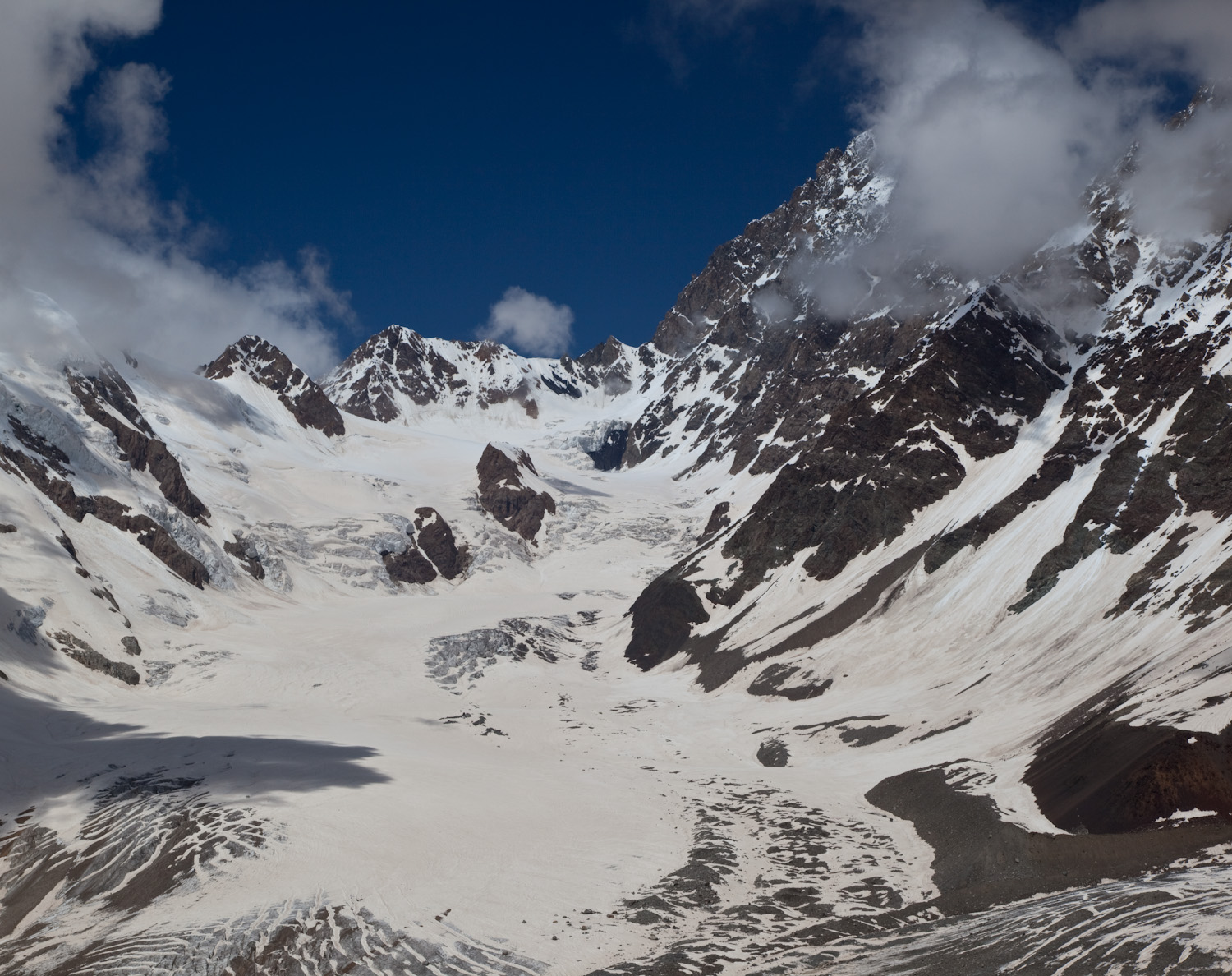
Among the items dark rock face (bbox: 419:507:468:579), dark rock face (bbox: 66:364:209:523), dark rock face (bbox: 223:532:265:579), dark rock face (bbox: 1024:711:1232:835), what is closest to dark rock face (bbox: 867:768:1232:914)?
dark rock face (bbox: 1024:711:1232:835)

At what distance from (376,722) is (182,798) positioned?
2870 centimetres

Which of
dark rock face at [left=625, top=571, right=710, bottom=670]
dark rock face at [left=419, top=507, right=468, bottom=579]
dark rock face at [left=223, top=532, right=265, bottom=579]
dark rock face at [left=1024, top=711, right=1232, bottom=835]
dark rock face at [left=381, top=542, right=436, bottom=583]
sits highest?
dark rock face at [left=419, top=507, right=468, bottom=579]

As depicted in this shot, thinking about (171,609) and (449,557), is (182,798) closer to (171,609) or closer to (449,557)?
(171,609)

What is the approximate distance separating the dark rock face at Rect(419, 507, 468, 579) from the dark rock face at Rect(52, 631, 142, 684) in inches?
2567

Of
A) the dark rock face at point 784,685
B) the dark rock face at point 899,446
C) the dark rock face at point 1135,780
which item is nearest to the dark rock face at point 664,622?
the dark rock face at point 899,446

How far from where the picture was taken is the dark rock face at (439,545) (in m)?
148

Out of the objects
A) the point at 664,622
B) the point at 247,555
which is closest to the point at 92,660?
the point at 247,555

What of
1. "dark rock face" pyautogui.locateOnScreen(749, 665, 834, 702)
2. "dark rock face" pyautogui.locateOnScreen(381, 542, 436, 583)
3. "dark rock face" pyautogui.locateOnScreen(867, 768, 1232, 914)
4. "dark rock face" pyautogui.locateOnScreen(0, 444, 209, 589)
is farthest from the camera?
"dark rock face" pyautogui.locateOnScreen(381, 542, 436, 583)

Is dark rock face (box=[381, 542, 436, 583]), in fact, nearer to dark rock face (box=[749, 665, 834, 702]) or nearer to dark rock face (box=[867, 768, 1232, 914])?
dark rock face (box=[749, 665, 834, 702])

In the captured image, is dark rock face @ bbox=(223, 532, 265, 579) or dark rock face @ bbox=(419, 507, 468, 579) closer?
dark rock face @ bbox=(223, 532, 265, 579)

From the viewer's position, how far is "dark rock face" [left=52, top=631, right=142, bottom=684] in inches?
3196

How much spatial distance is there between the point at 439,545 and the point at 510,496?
69.8 ft

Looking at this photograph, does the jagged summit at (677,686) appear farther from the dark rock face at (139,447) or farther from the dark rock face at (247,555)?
the dark rock face at (247,555)

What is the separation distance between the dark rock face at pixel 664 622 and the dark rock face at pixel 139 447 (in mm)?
62259
